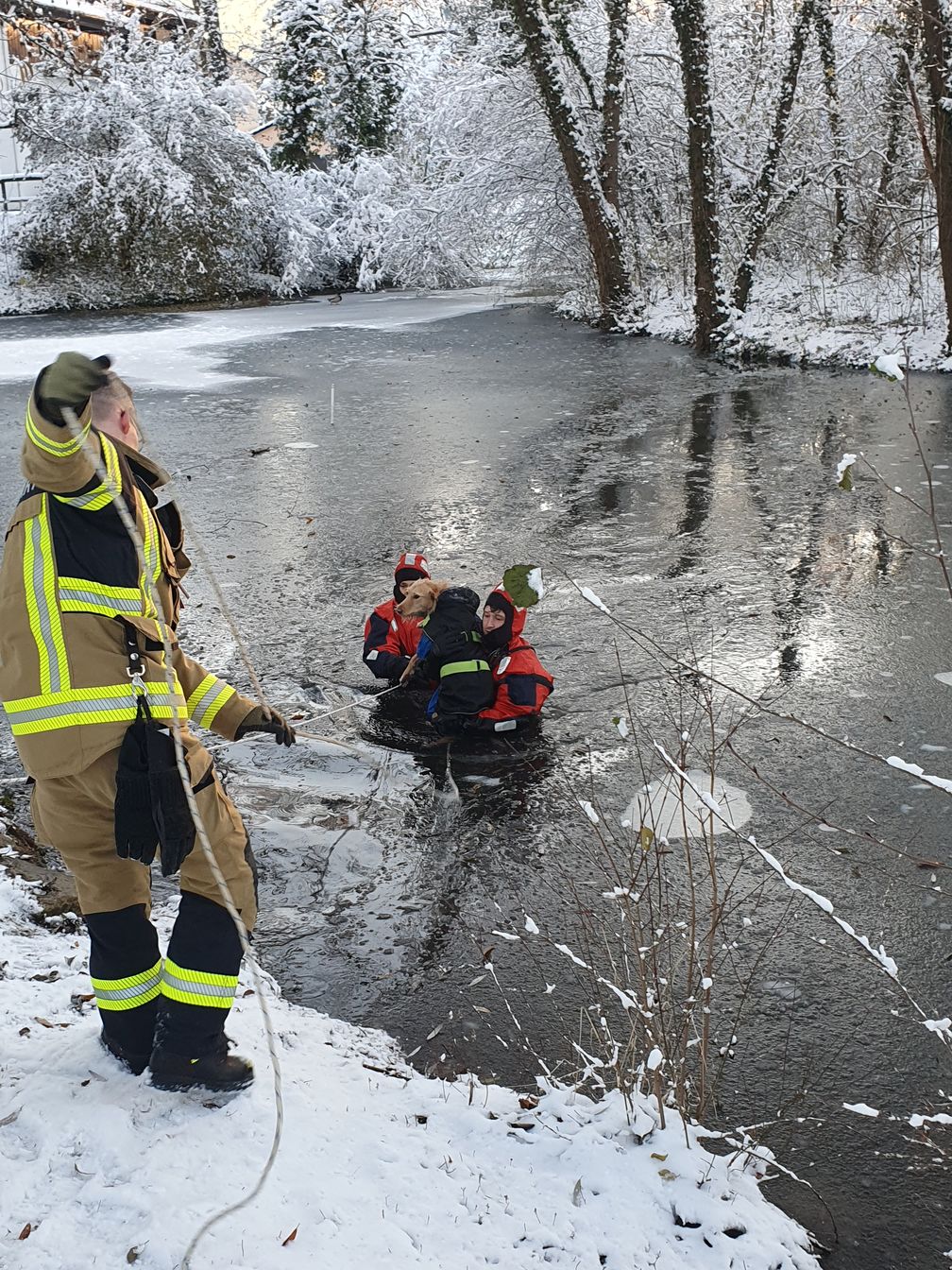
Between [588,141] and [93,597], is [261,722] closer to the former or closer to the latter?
[93,597]

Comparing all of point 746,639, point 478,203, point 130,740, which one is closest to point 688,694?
point 746,639

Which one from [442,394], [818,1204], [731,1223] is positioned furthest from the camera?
[442,394]

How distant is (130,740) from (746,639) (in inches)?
157

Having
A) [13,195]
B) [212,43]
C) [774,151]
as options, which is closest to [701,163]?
[774,151]

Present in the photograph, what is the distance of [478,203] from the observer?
22125 mm

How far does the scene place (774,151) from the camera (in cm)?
1562

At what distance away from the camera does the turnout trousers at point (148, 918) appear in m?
2.62

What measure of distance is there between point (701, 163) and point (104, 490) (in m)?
15.0

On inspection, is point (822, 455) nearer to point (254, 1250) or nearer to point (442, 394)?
point (442, 394)

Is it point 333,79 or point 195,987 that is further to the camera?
point 333,79

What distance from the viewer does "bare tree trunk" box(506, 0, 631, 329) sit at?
1764 centimetres

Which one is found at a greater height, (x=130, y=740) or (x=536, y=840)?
(x=130, y=740)

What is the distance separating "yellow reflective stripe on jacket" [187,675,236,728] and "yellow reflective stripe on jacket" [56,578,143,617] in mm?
369

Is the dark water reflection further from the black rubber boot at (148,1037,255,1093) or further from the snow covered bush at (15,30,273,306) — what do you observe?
the snow covered bush at (15,30,273,306)
